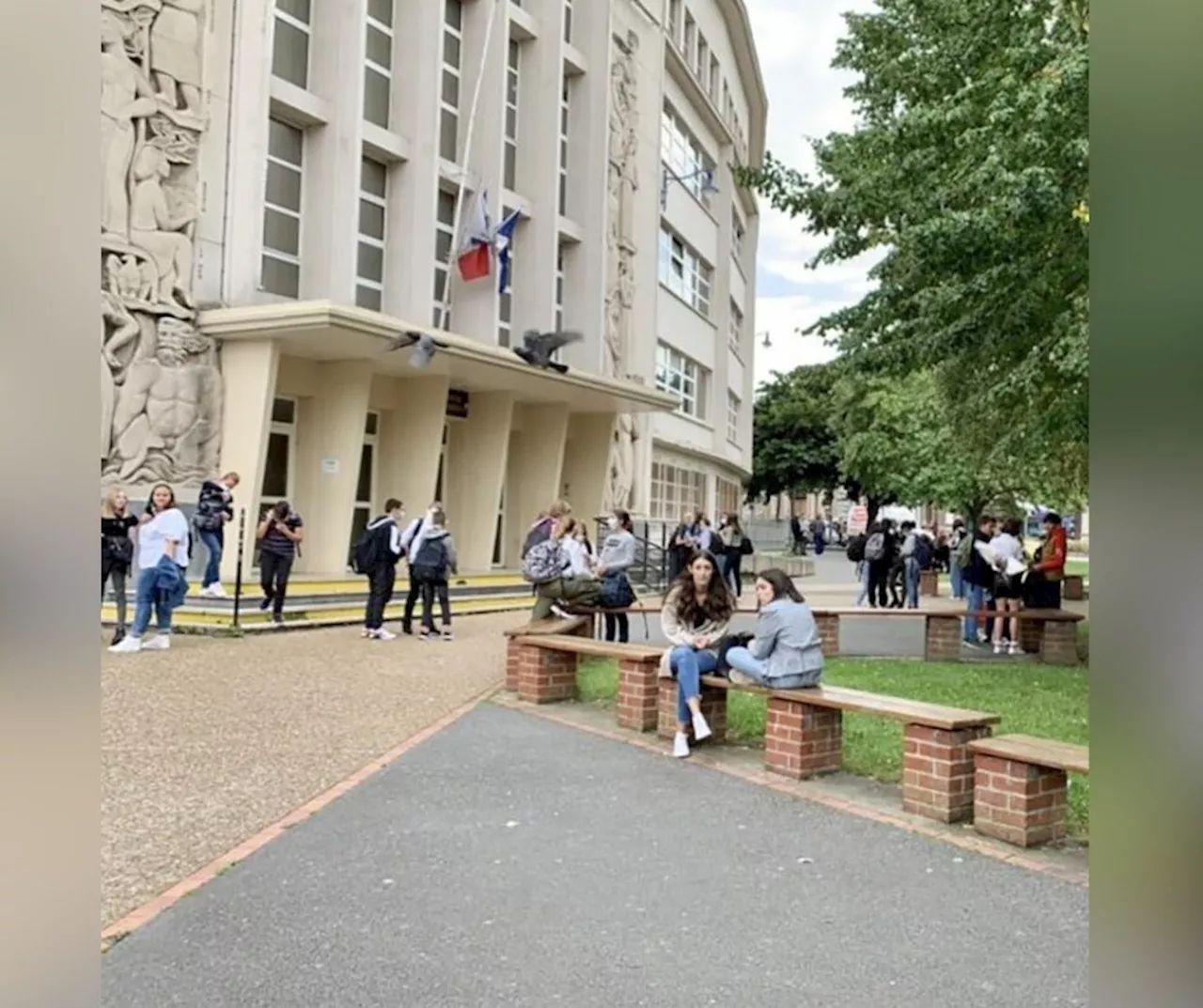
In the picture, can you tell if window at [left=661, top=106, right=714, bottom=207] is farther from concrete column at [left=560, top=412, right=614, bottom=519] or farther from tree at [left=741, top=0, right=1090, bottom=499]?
tree at [left=741, top=0, right=1090, bottom=499]

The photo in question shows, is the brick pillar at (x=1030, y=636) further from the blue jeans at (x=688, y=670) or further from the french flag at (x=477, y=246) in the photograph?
the french flag at (x=477, y=246)

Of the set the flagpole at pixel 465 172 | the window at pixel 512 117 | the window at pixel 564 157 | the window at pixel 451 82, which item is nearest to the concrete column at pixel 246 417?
the flagpole at pixel 465 172

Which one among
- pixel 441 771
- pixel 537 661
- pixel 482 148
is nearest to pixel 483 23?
pixel 482 148

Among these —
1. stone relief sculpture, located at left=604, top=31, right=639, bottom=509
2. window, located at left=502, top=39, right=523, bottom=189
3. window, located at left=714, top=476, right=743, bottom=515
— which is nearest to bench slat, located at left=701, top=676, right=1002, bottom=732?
window, located at left=502, top=39, right=523, bottom=189

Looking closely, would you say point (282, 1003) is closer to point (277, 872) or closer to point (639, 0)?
point (277, 872)

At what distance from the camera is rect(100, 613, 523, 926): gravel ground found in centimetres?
516

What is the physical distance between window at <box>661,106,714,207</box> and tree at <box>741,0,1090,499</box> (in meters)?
19.5

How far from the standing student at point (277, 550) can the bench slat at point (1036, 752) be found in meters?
9.47

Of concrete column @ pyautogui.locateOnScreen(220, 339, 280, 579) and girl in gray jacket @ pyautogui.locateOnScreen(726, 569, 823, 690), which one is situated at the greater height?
concrete column @ pyautogui.locateOnScreen(220, 339, 280, 579)

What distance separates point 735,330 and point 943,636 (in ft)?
111

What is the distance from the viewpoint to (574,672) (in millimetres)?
9008

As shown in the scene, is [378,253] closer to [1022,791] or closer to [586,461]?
[586,461]
